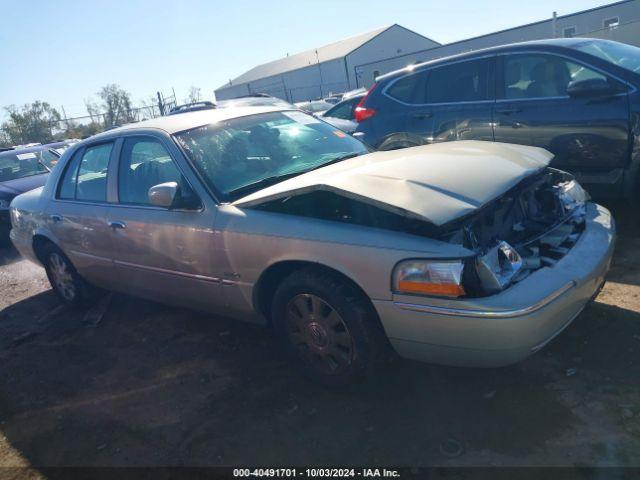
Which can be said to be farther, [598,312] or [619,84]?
[619,84]

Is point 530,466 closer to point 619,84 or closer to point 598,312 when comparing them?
point 598,312

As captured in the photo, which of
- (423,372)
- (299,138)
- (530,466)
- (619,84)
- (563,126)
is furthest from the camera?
(563,126)

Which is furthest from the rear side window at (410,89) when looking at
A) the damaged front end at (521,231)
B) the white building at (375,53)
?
the white building at (375,53)

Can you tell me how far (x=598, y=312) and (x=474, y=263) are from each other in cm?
150

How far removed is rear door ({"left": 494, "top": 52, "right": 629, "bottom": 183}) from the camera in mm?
4352

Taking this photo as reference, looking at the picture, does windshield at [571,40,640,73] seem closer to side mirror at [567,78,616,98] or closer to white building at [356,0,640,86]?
side mirror at [567,78,616,98]

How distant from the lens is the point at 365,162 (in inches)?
135

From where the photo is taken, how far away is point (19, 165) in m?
9.66

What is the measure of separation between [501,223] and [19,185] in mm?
8417

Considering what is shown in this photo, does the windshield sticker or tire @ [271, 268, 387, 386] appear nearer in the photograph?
tire @ [271, 268, 387, 386]

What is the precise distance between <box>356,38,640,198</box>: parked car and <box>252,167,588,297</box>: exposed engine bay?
1121 millimetres

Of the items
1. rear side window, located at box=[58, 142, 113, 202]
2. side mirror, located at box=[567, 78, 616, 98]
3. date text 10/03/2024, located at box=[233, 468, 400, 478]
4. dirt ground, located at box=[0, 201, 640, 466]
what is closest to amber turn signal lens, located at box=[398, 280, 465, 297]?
dirt ground, located at box=[0, 201, 640, 466]

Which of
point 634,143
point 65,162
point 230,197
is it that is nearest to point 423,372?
point 230,197

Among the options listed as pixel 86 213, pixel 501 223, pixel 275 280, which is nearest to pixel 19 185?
pixel 86 213
